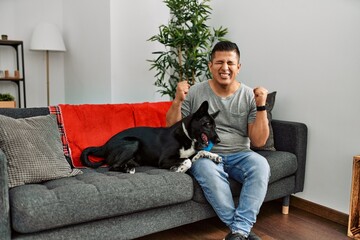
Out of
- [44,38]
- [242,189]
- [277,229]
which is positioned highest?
[44,38]

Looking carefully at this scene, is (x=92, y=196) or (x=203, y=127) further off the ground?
(x=203, y=127)

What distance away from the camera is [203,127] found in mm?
1985

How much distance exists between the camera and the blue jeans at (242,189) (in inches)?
71.6

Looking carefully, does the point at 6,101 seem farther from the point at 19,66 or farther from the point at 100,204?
the point at 100,204

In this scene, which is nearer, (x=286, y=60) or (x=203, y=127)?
(x=203, y=127)

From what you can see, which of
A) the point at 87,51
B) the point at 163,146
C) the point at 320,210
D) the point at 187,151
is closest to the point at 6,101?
the point at 87,51

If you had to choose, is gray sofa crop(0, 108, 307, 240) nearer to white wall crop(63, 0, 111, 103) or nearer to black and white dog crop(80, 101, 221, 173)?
black and white dog crop(80, 101, 221, 173)

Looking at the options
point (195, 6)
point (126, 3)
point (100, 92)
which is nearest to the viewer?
point (195, 6)

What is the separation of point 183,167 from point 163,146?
0.66ft

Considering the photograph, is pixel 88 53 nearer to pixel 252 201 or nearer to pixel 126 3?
pixel 126 3

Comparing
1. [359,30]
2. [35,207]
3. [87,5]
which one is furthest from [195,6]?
[35,207]

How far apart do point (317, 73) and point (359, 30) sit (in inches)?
15.5

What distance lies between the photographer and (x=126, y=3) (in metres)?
3.68

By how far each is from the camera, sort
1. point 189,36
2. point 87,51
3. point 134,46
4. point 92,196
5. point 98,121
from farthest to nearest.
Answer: point 87,51, point 134,46, point 189,36, point 98,121, point 92,196
